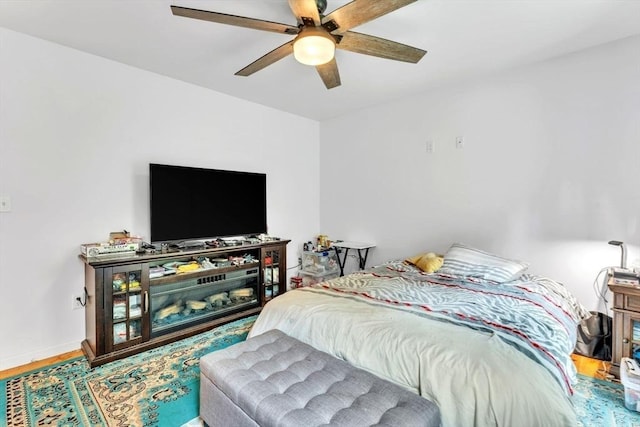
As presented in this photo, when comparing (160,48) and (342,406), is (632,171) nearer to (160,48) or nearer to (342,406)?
(342,406)

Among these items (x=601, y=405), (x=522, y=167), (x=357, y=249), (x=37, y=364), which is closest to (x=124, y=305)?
(x=37, y=364)

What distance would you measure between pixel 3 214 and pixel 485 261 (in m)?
3.75

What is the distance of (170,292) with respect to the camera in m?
2.71

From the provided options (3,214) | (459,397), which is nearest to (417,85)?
(459,397)

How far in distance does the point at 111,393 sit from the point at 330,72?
2569 millimetres

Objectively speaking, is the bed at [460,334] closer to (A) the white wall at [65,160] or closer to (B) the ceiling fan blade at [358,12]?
(B) the ceiling fan blade at [358,12]

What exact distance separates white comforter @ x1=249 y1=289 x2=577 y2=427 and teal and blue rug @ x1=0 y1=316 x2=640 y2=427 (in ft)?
2.70

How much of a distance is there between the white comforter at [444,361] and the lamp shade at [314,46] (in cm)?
148

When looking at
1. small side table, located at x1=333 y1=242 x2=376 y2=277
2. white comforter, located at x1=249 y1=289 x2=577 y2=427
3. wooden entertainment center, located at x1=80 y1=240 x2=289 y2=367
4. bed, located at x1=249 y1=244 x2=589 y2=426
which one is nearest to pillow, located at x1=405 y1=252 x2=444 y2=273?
bed, located at x1=249 y1=244 x2=589 y2=426

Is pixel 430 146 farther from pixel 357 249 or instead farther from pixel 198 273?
pixel 198 273

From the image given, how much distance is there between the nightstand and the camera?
2033 mm

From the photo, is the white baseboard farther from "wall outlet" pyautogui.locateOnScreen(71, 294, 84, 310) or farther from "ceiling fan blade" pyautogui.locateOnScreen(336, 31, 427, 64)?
"ceiling fan blade" pyautogui.locateOnScreen(336, 31, 427, 64)

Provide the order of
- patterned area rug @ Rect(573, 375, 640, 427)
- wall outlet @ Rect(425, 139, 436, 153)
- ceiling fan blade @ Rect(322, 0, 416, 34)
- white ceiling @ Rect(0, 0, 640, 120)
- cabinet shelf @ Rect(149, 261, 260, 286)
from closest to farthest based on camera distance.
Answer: ceiling fan blade @ Rect(322, 0, 416, 34), patterned area rug @ Rect(573, 375, 640, 427), white ceiling @ Rect(0, 0, 640, 120), cabinet shelf @ Rect(149, 261, 260, 286), wall outlet @ Rect(425, 139, 436, 153)

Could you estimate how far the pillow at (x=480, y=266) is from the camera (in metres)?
→ 2.45
